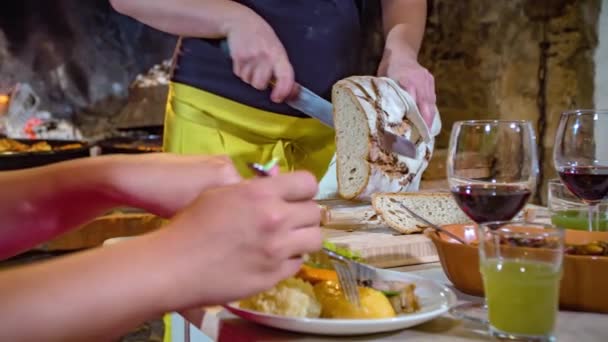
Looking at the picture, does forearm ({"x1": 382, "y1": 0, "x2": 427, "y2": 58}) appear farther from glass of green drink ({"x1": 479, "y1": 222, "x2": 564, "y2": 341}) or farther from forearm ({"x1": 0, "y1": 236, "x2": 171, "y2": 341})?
forearm ({"x1": 0, "y1": 236, "x2": 171, "y2": 341})

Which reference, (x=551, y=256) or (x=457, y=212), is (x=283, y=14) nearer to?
(x=457, y=212)

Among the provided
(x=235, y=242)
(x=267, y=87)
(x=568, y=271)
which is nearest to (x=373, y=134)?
(x=267, y=87)

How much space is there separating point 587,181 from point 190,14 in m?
0.83

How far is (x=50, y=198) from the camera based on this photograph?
31.3 inches

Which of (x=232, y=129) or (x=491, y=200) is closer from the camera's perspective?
(x=491, y=200)

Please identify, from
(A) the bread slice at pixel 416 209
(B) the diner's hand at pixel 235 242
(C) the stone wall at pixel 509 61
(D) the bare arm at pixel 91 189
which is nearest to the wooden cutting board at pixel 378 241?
(A) the bread slice at pixel 416 209

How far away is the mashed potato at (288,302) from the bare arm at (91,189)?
0.12 m

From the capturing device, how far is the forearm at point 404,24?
160cm

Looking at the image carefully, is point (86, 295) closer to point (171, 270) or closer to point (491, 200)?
point (171, 270)

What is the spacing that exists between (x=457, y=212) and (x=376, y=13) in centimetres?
221

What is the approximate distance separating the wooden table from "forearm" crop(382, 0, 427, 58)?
3.00 feet

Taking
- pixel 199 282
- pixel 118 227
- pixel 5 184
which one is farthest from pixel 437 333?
pixel 118 227

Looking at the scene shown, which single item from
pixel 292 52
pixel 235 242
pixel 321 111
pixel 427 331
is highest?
pixel 292 52

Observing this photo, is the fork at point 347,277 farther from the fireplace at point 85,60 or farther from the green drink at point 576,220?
the fireplace at point 85,60
